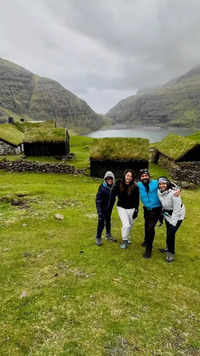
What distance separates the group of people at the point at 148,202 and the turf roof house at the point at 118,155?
628 inches

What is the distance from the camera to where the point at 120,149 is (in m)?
23.7

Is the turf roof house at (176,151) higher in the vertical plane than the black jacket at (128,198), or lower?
higher

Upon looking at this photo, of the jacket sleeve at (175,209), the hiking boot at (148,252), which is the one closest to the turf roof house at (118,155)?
the hiking boot at (148,252)

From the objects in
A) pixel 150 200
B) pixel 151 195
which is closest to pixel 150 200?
pixel 150 200

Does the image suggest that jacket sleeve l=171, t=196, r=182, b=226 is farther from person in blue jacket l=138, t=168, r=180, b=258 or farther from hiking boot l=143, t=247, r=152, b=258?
hiking boot l=143, t=247, r=152, b=258

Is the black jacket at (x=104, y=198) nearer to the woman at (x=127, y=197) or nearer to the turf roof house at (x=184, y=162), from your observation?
the woman at (x=127, y=197)

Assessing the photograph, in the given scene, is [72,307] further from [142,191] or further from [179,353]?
[142,191]

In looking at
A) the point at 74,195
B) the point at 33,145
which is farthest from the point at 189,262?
the point at 33,145

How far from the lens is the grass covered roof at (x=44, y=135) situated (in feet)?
97.0

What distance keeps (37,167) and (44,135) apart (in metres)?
7.62

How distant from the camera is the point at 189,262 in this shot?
7555 mm

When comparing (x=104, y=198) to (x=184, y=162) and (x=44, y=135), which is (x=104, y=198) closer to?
(x=184, y=162)

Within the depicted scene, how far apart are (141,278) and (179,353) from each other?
92.1 inches

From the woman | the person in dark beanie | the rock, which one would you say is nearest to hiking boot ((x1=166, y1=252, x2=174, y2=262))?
the person in dark beanie
